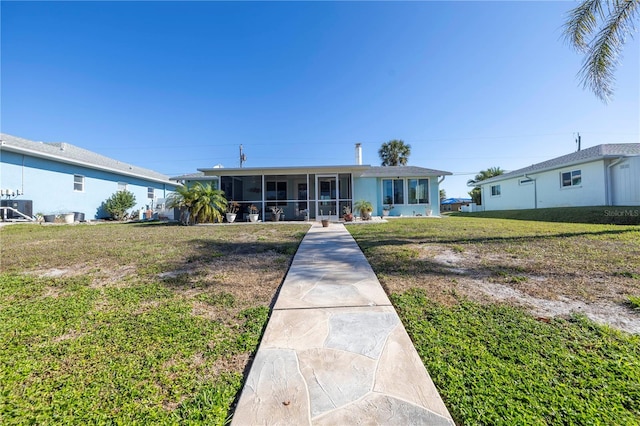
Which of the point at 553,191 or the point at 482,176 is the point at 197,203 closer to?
the point at 553,191

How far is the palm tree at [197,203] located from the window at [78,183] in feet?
25.7

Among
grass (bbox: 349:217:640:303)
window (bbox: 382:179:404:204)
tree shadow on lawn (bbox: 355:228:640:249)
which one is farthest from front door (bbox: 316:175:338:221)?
grass (bbox: 349:217:640:303)

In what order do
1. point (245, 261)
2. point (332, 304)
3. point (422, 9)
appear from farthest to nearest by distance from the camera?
point (422, 9)
point (245, 261)
point (332, 304)

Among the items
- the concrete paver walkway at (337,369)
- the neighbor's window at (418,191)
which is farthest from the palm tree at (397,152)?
the concrete paver walkway at (337,369)

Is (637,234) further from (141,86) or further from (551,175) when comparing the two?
(141,86)

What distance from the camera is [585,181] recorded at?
13.8 meters

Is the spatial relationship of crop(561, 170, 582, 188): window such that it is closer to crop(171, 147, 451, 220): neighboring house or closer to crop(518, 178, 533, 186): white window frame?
crop(518, 178, 533, 186): white window frame

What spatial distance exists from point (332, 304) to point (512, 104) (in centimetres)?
1819

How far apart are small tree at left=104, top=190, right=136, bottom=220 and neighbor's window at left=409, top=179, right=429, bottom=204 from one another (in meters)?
18.9

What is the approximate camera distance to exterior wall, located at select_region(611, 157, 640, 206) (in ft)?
38.2

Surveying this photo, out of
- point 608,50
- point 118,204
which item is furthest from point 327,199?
point 118,204

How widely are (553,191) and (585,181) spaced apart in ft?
7.11

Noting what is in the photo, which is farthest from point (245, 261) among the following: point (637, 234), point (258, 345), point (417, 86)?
point (417, 86)

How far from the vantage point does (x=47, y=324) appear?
2.45 metres
